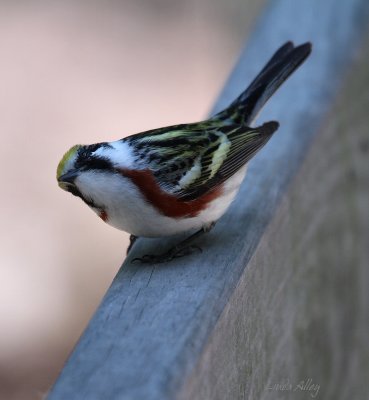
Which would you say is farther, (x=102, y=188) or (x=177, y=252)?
(x=102, y=188)

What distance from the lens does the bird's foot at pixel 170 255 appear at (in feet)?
7.68

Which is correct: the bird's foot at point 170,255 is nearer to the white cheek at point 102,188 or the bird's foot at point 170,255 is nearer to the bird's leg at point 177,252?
the bird's leg at point 177,252

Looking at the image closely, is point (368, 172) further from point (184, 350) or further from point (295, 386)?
point (184, 350)

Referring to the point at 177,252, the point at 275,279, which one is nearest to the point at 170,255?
the point at 177,252

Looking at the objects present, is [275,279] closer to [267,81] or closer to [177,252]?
[177,252]

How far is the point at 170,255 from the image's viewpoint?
242 centimetres

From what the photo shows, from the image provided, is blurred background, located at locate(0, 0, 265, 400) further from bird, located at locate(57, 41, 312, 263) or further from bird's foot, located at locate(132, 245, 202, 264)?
bird's foot, located at locate(132, 245, 202, 264)

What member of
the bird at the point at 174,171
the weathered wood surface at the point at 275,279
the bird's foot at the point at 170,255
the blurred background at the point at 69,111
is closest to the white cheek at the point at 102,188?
the bird at the point at 174,171

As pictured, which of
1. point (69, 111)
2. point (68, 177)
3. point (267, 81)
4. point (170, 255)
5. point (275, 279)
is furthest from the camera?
point (69, 111)

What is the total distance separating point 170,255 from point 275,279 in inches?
13.1

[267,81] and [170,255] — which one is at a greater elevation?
[267,81]

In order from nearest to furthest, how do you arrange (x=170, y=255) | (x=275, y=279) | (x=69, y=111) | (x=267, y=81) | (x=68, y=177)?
(x=275, y=279) → (x=170, y=255) → (x=68, y=177) → (x=267, y=81) → (x=69, y=111)

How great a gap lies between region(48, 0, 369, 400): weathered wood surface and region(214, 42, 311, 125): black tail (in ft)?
0.17

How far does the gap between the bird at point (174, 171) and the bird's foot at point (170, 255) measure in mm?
12
